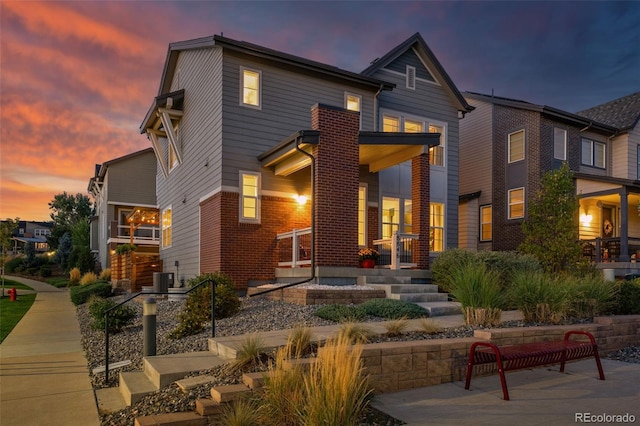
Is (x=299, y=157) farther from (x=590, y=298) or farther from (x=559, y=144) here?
(x=559, y=144)

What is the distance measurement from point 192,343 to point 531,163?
18.9 meters

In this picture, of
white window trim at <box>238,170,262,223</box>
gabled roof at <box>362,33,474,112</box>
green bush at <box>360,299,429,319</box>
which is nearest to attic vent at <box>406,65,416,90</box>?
gabled roof at <box>362,33,474,112</box>

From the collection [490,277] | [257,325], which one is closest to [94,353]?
[257,325]

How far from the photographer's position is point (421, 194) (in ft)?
45.3

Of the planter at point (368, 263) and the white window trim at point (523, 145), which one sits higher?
the white window trim at point (523, 145)

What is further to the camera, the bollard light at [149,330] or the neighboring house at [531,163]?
the neighboring house at [531,163]

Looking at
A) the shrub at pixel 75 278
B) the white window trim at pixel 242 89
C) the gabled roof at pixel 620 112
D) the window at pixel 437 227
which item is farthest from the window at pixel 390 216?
the shrub at pixel 75 278

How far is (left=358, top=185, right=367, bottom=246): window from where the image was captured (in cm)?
1595

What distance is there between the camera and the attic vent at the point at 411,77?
18.5 m

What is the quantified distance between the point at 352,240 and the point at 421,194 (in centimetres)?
259

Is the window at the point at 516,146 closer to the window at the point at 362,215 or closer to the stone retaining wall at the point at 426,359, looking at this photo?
the window at the point at 362,215

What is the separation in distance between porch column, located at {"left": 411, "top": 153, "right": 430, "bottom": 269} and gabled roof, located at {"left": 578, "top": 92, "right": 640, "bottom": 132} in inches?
643

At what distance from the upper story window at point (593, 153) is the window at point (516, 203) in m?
4.17

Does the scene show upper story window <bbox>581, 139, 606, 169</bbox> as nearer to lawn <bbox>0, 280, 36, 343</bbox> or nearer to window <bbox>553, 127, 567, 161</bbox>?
window <bbox>553, 127, 567, 161</bbox>
